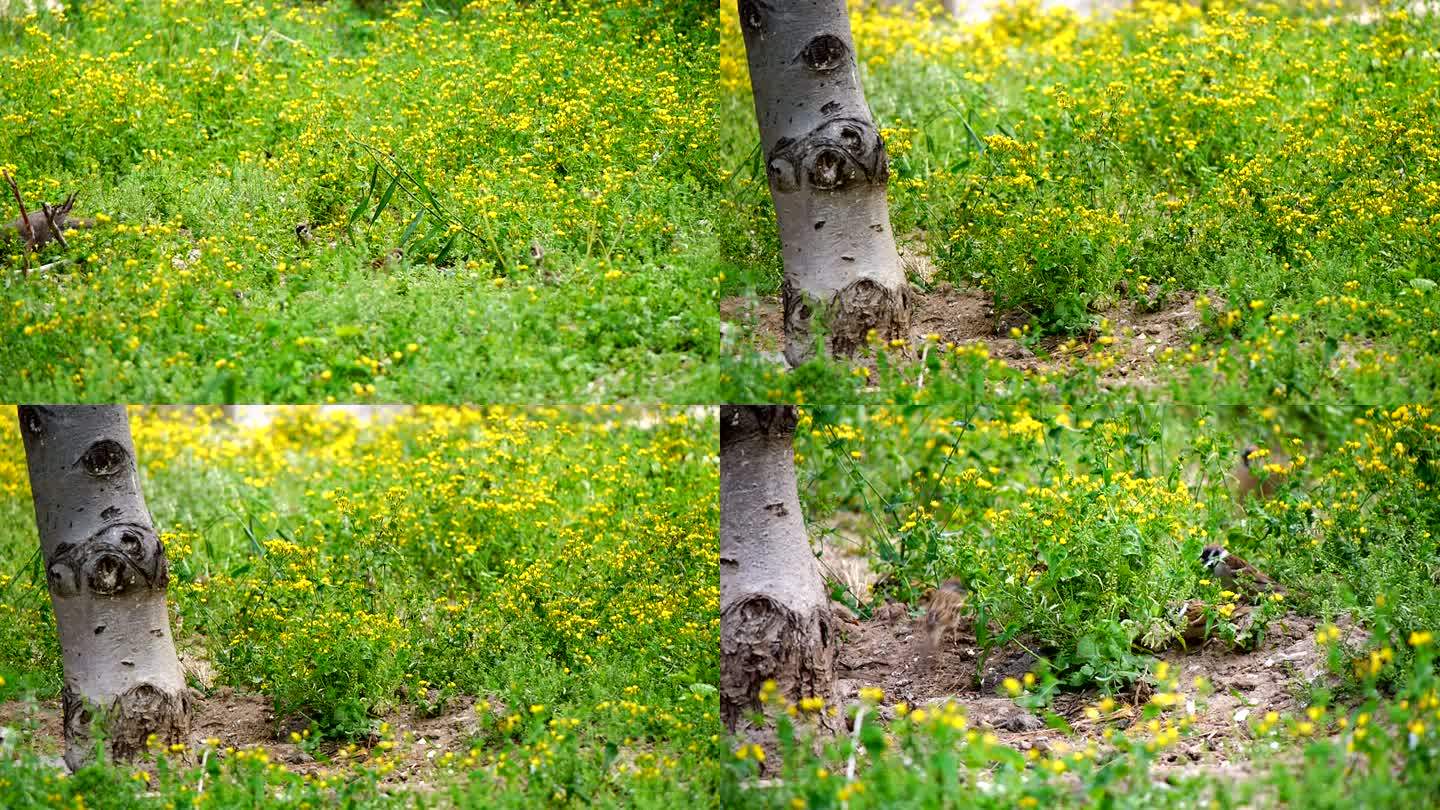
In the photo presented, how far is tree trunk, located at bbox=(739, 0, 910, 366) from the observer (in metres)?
4.87

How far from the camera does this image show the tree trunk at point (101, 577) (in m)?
5.66

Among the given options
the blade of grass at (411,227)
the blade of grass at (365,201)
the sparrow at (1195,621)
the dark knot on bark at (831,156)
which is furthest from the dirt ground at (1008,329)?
the blade of grass at (365,201)

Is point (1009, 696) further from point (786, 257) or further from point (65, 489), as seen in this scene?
point (65, 489)

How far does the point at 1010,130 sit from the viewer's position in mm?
6121

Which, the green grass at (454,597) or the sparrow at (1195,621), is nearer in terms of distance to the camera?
the green grass at (454,597)

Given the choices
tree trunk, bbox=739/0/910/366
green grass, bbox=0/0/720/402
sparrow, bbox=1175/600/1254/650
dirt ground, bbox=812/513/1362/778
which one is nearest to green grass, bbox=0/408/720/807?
dirt ground, bbox=812/513/1362/778

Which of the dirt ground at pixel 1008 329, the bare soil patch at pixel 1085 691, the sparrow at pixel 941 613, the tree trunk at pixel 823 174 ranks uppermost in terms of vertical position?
the tree trunk at pixel 823 174

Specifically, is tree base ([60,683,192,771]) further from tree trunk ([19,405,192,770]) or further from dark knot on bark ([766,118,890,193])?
dark knot on bark ([766,118,890,193])

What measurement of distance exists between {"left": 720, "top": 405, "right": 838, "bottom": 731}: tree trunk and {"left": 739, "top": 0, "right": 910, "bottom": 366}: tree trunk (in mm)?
487

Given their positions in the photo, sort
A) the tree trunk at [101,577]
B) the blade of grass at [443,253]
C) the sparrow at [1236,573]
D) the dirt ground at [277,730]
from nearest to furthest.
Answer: the blade of grass at [443,253] < the tree trunk at [101,577] < the dirt ground at [277,730] < the sparrow at [1236,573]

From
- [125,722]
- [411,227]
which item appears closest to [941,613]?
[411,227]

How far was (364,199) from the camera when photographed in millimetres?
5465

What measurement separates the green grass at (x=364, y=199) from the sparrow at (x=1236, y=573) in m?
2.56

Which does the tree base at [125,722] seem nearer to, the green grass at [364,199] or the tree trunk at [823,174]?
the green grass at [364,199]
